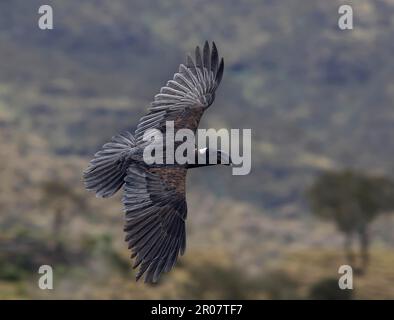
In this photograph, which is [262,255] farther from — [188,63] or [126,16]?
[126,16]

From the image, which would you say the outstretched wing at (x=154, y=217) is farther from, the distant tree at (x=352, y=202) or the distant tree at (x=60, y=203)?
the distant tree at (x=60, y=203)

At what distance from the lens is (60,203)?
5684 centimetres

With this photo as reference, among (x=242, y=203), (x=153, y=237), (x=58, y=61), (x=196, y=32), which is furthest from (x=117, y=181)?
(x=196, y=32)

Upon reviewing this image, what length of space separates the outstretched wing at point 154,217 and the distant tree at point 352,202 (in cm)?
3808

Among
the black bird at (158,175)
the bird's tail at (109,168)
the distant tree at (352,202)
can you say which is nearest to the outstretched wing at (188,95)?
the black bird at (158,175)

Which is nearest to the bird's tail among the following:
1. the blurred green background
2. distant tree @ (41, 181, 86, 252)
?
the blurred green background

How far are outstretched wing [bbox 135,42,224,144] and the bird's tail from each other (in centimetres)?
23

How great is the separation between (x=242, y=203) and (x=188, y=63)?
62276 mm

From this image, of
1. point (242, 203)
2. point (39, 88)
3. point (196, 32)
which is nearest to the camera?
point (242, 203)

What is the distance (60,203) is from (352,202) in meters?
14.2

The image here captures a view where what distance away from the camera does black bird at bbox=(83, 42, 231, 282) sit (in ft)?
48.2

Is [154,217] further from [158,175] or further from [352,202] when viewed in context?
[352,202]

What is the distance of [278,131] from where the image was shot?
92.0 m

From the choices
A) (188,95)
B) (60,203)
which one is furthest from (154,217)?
(60,203)
